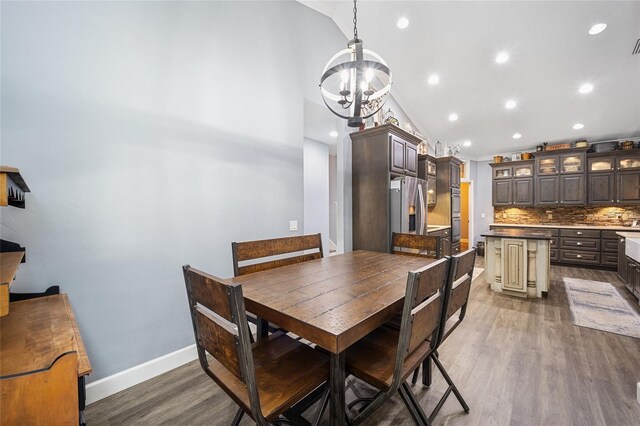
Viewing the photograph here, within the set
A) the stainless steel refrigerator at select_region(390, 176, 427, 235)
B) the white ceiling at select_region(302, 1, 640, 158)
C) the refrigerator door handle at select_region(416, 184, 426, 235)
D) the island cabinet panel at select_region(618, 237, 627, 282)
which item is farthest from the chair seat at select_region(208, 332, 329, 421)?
the island cabinet panel at select_region(618, 237, 627, 282)

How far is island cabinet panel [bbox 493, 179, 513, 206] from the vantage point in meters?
6.74

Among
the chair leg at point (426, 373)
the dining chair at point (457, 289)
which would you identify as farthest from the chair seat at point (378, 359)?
the chair leg at point (426, 373)

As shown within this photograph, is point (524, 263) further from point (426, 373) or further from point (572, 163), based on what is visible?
point (572, 163)

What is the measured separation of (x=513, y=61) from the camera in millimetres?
3918

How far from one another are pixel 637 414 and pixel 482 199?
667 centimetres

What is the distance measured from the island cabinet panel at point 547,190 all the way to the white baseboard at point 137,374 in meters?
7.64

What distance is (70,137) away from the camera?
5.43 ft

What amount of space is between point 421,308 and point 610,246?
6.81 m

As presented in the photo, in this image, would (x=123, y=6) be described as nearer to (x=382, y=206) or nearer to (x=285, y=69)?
(x=285, y=69)

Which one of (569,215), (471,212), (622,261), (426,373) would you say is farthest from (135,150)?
(569,215)

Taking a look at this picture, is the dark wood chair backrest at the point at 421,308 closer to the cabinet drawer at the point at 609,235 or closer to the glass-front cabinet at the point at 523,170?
the cabinet drawer at the point at 609,235

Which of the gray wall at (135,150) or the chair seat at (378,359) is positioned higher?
the gray wall at (135,150)

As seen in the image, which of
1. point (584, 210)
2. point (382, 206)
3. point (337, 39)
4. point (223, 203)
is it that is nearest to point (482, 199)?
point (584, 210)

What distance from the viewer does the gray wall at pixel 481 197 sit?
293 inches
